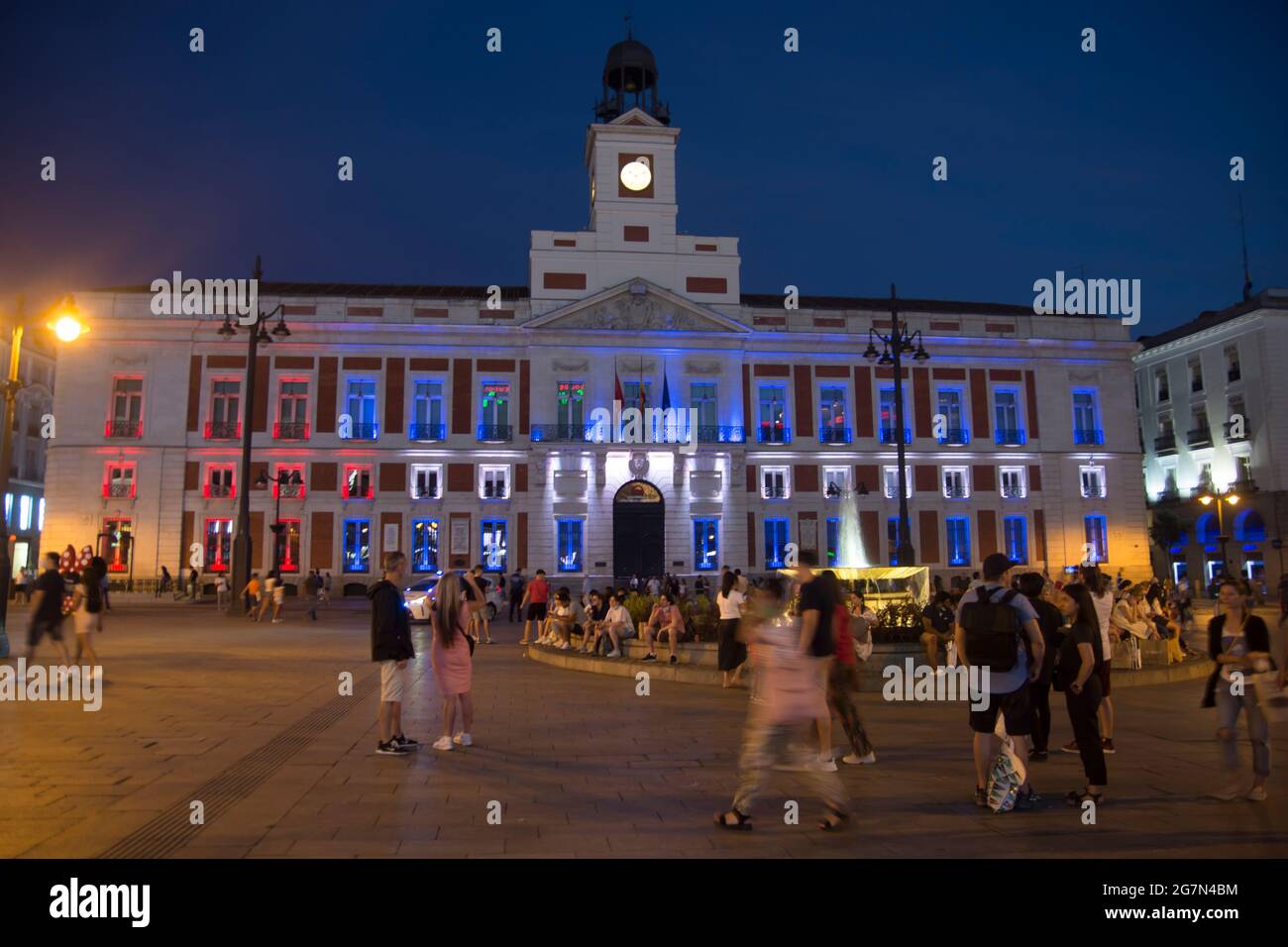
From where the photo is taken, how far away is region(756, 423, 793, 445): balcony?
42.2 metres

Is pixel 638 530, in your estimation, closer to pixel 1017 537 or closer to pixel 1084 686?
pixel 1017 537

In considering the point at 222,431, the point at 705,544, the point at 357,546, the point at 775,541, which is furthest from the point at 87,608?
the point at 775,541

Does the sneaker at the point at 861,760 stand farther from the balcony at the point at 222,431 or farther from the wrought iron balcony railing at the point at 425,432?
the balcony at the point at 222,431

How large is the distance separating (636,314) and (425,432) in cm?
1090

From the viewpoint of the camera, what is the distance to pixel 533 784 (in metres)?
7.21

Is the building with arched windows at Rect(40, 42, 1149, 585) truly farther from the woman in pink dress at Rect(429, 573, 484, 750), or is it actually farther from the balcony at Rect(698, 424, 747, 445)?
the woman in pink dress at Rect(429, 573, 484, 750)

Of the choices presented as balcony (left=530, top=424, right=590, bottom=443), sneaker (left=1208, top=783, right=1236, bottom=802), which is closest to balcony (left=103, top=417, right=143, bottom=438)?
balcony (left=530, top=424, right=590, bottom=443)

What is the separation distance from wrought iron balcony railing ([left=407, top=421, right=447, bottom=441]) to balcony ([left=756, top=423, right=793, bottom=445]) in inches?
570

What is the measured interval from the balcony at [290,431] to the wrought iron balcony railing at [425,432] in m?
4.47
